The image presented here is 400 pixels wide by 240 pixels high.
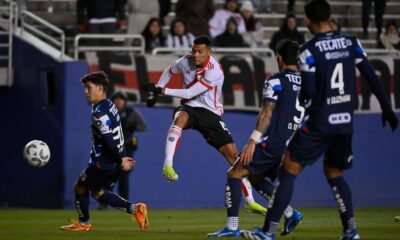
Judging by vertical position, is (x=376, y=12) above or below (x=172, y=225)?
above

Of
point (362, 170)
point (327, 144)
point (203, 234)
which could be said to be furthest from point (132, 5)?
point (327, 144)

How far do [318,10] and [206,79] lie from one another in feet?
15.3

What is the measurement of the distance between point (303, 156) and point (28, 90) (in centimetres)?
1273

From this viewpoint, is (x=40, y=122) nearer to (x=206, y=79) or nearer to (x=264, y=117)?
(x=206, y=79)

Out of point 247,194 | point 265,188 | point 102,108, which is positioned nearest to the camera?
point 265,188

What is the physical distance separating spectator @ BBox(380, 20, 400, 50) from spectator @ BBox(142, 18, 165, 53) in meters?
5.56

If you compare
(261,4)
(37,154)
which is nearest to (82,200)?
(37,154)

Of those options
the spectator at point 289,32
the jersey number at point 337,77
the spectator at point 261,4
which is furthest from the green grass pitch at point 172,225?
the spectator at point 261,4

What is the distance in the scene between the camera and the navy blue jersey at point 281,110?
11686mm

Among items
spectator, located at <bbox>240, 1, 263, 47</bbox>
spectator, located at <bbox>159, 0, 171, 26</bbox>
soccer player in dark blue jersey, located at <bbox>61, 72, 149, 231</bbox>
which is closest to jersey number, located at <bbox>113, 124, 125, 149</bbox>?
soccer player in dark blue jersey, located at <bbox>61, 72, 149, 231</bbox>

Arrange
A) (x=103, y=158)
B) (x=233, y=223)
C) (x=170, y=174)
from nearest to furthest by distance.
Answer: (x=233, y=223) → (x=103, y=158) → (x=170, y=174)

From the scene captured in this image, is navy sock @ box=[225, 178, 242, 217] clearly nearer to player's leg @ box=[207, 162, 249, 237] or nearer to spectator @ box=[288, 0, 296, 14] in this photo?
player's leg @ box=[207, 162, 249, 237]

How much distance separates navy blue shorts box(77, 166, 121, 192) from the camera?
43.4 ft

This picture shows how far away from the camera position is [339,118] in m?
10.1
